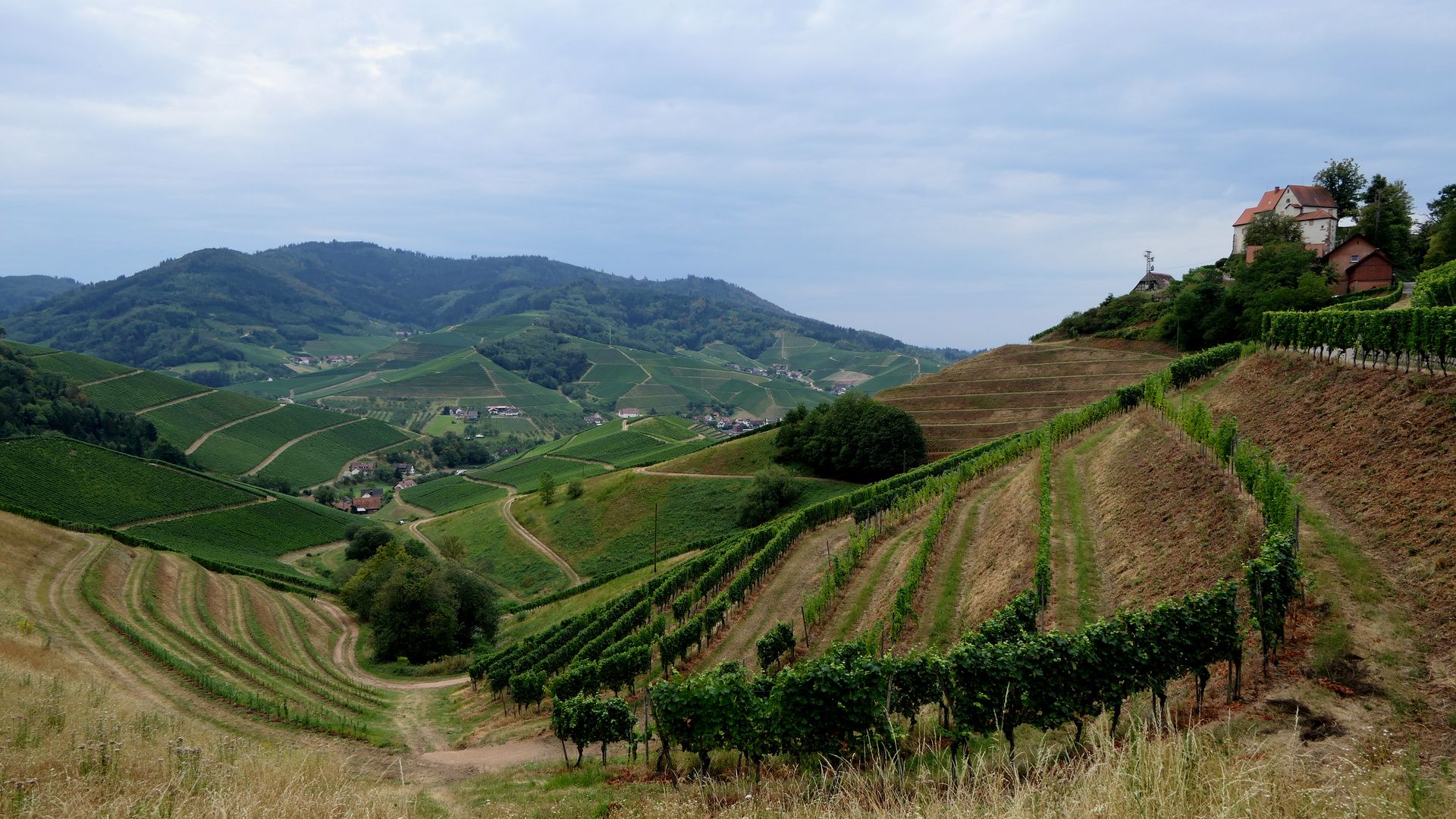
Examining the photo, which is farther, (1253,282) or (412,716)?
(1253,282)

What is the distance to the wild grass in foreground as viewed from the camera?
7012 mm

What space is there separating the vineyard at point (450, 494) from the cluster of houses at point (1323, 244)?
349 ft

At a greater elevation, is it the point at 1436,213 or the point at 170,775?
the point at 1436,213

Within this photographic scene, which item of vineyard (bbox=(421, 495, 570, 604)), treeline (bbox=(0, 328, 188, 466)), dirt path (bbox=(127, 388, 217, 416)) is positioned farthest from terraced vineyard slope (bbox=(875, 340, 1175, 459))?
dirt path (bbox=(127, 388, 217, 416))

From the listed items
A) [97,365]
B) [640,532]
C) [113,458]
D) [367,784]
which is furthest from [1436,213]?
[97,365]

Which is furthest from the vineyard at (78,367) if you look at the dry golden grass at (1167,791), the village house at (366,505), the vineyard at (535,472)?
the dry golden grass at (1167,791)

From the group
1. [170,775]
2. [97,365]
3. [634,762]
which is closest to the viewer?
[170,775]

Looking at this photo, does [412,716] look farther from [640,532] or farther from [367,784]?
[640,532]

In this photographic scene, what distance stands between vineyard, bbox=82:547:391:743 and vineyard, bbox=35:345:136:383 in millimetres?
120562

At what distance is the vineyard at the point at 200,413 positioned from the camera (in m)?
130

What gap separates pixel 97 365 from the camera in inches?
5940

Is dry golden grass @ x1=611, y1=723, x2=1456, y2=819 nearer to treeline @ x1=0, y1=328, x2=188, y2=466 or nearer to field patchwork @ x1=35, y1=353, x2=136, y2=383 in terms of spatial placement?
treeline @ x1=0, y1=328, x2=188, y2=466

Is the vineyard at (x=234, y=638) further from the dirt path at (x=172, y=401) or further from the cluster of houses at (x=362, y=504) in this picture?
the dirt path at (x=172, y=401)

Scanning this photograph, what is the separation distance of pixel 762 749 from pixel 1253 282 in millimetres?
70674
